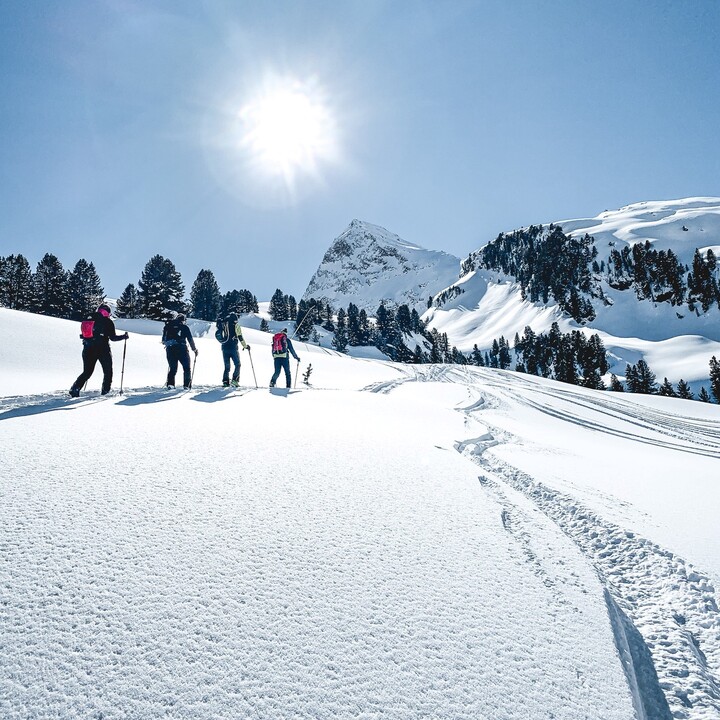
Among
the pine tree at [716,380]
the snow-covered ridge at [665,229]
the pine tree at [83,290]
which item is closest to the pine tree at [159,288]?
the pine tree at [83,290]

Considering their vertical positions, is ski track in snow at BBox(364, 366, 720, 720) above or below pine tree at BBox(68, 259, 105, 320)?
below

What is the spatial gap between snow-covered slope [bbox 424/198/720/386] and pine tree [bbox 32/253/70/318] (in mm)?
109601

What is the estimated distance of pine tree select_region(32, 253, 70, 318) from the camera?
56.2m

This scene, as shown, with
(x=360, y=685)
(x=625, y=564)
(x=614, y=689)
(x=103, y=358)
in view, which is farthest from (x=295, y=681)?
(x=103, y=358)

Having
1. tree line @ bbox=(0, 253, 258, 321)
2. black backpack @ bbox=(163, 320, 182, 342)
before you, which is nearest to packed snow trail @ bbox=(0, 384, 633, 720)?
black backpack @ bbox=(163, 320, 182, 342)

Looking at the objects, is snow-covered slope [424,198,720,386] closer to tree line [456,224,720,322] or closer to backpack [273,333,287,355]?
tree line [456,224,720,322]

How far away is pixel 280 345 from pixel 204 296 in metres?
98.2

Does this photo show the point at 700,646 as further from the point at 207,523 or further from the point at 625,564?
the point at 207,523

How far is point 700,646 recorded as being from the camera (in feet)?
6.19

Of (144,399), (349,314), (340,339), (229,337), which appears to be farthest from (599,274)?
(144,399)

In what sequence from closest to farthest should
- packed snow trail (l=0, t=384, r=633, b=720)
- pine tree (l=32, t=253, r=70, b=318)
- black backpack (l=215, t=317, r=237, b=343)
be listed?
packed snow trail (l=0, t=384, r=633, b=720) → black backpack (l=215, t=317, r=237, b=343) → pine tree (l=32, t=253, r=70, b=318)

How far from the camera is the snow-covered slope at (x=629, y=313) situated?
99562 mm

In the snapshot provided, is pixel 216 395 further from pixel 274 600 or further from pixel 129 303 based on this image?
pixel 129 303

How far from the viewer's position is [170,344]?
31.3 ft
